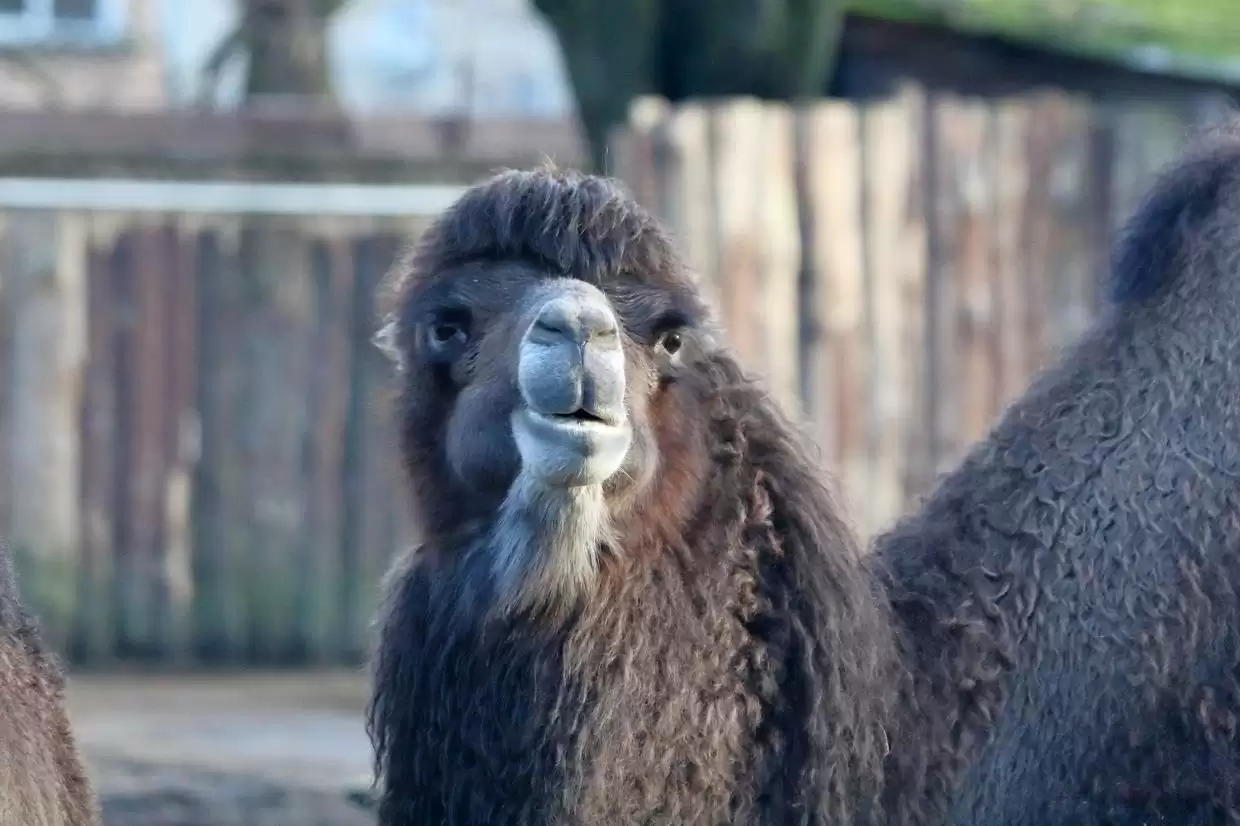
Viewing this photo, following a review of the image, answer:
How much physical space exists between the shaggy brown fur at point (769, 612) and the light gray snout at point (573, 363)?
6.1 inches

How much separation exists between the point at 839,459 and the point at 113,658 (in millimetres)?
3600

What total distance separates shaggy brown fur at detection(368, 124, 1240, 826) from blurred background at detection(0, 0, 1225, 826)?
3.27 metres

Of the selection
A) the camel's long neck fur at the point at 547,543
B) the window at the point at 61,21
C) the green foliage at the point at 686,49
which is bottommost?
the camel's long neck fur at the point at 547,543

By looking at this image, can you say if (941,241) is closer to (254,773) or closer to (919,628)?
(254,773)

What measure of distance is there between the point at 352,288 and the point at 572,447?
20.1 feet

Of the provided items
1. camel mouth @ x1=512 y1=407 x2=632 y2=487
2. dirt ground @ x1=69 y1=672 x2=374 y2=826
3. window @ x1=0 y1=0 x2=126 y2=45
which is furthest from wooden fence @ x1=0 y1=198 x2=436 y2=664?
window @ x1=0 y1=0 x2=126 y2=45

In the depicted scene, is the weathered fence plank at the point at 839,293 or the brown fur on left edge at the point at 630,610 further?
the weathered fence plank at the point at 839,293


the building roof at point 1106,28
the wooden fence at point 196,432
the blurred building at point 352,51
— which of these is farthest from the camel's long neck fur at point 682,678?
the blurred building at point 352,51

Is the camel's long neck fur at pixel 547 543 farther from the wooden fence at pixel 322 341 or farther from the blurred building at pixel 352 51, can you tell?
the blurred building at pixel 352 51

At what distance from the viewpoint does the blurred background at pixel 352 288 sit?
28.5ft

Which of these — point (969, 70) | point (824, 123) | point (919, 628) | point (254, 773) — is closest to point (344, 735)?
point (254, 773)

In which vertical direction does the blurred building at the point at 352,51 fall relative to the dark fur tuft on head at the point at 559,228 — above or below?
above

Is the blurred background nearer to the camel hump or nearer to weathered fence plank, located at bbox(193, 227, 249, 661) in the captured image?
weathered fence plank, located at bbox(193, 227, 249, 661)

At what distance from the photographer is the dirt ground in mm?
6832
